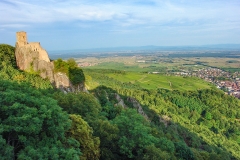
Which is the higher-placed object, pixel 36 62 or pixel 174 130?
pixel 36 62

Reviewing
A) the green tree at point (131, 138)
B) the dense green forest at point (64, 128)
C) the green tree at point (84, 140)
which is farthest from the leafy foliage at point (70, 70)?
the green tree at point (84, 140)

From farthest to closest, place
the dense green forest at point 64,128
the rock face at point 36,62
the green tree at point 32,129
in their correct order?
the rock face at point 36,62, the dense green forest at point 64,128, the green tree at point 32,129

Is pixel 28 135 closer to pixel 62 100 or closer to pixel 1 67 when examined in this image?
pixel 62 100

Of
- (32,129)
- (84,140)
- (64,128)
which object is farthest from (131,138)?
(32,129)

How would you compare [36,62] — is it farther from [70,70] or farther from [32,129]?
[32,129]

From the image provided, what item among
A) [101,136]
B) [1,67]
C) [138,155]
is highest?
[1,67]

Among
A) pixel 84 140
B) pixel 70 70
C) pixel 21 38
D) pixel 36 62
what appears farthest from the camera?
pixel 70 70

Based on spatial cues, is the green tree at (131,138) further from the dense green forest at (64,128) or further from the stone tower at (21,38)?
the stone tower at (21,38)

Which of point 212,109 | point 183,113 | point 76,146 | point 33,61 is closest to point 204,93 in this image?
point 212,109

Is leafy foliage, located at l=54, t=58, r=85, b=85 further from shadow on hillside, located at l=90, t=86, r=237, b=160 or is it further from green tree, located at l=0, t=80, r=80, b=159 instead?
green tree, located at l=0, t=80, r=80, b=159
